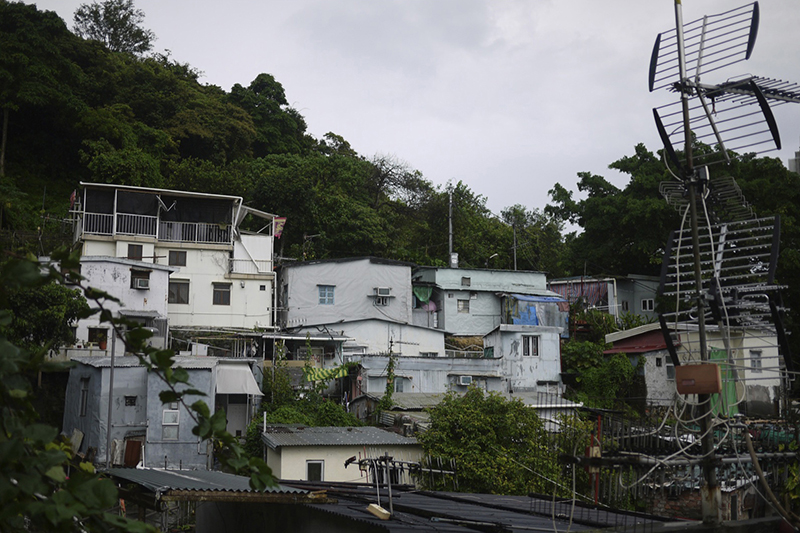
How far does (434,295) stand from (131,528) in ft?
110

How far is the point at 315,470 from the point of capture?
18.4m

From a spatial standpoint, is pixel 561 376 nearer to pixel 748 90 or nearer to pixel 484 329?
pixel 484 329

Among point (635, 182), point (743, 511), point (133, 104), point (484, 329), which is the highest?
point (133, 104)

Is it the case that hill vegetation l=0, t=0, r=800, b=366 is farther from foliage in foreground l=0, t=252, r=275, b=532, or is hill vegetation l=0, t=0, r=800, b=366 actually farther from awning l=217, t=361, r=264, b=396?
foliage in foreground l=0, t=252, r=275, b=532

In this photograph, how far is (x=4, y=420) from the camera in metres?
2.08

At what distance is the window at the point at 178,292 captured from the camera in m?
30.4

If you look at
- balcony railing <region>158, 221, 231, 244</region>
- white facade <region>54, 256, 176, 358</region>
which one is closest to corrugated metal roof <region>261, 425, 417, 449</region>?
white facade <region>54, 256, 176, 358</region>

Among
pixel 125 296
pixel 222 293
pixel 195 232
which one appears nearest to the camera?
pixel 125 296

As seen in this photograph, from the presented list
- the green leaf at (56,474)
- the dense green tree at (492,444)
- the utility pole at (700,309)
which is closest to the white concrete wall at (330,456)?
the dense green tree at (492,444)

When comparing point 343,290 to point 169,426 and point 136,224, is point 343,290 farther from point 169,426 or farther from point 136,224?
point 169,426

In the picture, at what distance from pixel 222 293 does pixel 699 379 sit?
27.4 m

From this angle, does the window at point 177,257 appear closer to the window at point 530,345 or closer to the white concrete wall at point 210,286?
the white concrete wall at point 210,286

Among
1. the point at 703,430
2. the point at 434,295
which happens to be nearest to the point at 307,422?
the point at 434,295

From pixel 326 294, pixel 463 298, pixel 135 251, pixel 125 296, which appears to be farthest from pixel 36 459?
pixel 463 298
